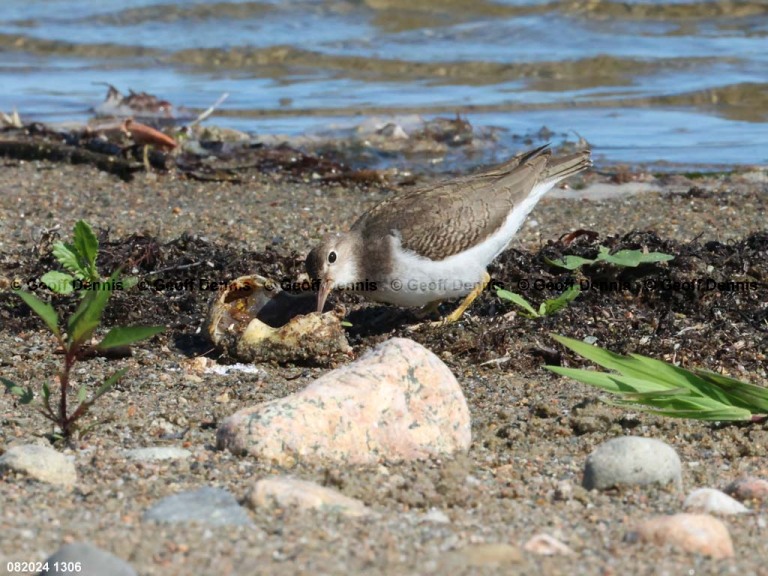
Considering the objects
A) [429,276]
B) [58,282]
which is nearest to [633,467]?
[429,276]

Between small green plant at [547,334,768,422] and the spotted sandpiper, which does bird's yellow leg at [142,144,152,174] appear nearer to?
the spotted sandpiper

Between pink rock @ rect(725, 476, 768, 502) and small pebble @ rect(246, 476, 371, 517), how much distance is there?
3.96 ft

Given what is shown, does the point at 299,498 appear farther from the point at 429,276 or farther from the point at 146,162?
the point at 146,162

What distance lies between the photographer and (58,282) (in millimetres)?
5539

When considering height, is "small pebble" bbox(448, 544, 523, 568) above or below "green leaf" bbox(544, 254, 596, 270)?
below

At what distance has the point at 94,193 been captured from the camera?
843 cm

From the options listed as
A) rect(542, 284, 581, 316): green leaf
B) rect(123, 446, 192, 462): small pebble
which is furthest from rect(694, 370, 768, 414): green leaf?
rect(123, 446, 192, 462): small pebble

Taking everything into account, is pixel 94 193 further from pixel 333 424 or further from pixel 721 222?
pixel 333 424

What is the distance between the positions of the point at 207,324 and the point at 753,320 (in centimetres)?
274

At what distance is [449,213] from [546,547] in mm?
3325

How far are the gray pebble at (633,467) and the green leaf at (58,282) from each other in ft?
10.1

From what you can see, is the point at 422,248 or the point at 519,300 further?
the point at 422,248

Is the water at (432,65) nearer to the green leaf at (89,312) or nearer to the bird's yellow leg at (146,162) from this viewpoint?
the bird's yellow leg at (146,162)

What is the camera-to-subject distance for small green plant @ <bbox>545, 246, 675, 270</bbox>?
19.0 feet
